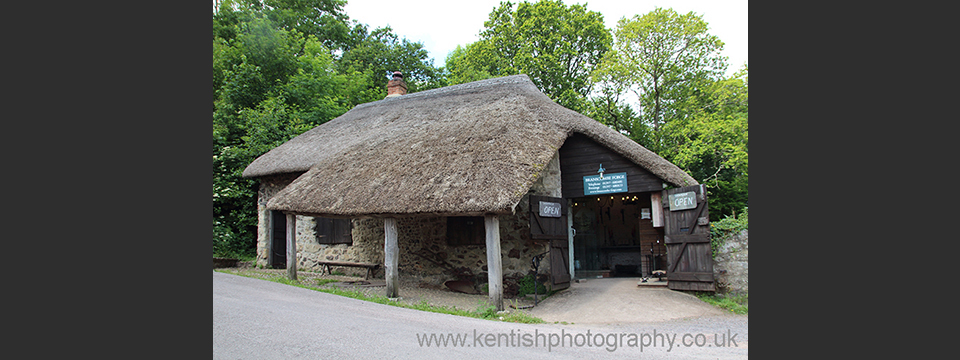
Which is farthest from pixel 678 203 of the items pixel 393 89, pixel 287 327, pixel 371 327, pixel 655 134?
pixel 655 134

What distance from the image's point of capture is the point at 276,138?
596 inches

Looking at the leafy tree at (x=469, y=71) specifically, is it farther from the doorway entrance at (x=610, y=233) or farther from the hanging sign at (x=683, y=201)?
the hanging sign at (x=683, y=201)

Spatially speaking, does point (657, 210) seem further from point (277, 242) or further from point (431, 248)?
point (277, 242)

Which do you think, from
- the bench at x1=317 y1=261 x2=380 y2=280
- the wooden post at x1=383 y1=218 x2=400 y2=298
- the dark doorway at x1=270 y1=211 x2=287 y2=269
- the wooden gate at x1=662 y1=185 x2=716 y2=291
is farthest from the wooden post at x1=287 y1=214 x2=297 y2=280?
the wooden gate at x1=662 y1=185 x2=716 y2=291

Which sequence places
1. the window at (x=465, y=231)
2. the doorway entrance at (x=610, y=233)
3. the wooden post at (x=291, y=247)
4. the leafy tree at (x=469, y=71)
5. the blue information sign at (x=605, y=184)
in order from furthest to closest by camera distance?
the leafy tree at (x=469, y=71), the doorway entrance at (x=610, y=233), the wooden post at (x=291, y=247), the window at (x=465, y=231), the blue information sign at (x=605, y=184)

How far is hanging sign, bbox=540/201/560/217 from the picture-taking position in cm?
862

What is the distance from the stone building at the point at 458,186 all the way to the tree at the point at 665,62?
9270 mm

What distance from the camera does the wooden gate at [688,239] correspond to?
8.21 meters

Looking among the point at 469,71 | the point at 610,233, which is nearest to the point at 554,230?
the point at 610,233

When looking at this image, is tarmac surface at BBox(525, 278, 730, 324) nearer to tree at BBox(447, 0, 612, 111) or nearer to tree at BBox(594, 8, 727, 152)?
tree at BBox(594, 8, 727, 152)

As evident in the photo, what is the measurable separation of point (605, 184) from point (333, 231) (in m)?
6.45

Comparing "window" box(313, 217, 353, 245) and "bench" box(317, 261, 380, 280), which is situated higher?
"window" box(313, 217, 353, 245)

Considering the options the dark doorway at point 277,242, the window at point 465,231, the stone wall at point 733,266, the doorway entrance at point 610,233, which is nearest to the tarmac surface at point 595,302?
the stone wall at point 733,266

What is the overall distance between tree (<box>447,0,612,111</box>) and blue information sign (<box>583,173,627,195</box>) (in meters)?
12.8
